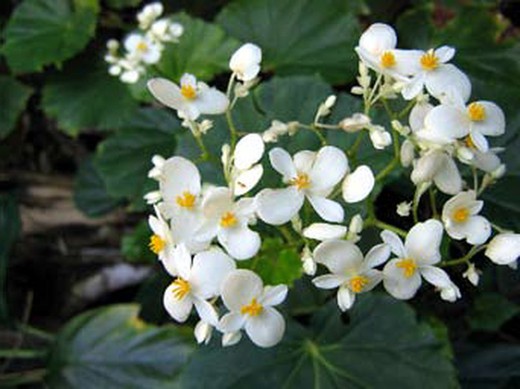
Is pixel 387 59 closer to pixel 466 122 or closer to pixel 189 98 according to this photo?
pixel 466 122

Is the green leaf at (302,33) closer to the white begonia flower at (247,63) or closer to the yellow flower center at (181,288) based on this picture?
the white begonia flower at (247,63)

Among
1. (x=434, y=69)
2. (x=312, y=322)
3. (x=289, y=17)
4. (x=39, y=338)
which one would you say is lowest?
(x=39, y=338)

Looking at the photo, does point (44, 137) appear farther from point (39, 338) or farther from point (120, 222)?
point (39, 338)

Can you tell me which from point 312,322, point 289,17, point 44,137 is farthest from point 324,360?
point 44,137

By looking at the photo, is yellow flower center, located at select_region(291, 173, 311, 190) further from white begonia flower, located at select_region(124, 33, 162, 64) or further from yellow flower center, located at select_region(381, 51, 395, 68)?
white begonia flower, located at select_region(124, 33, 162, 64)

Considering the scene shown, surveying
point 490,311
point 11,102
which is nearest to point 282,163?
point 490,311

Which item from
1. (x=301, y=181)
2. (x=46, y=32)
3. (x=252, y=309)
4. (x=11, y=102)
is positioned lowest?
(x=11, y=102)
